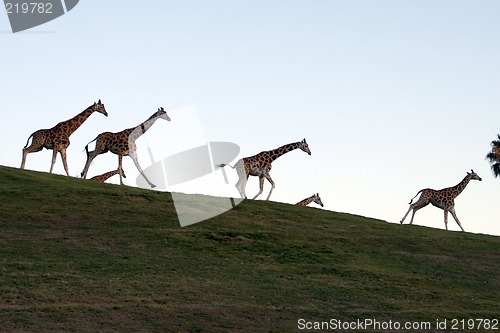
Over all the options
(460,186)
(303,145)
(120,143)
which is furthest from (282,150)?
(460,186)

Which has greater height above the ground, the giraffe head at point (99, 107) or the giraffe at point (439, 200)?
the giraffe head at point (99, 107)

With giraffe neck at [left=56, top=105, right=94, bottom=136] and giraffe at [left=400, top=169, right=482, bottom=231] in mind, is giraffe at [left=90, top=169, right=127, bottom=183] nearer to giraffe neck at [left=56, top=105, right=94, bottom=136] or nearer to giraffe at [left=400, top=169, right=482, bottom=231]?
giraffe neck at [left=56, top=105, right=94, bottom=136]

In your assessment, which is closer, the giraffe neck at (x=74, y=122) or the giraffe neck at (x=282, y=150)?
the giraffe neck at (x=74, y=122)

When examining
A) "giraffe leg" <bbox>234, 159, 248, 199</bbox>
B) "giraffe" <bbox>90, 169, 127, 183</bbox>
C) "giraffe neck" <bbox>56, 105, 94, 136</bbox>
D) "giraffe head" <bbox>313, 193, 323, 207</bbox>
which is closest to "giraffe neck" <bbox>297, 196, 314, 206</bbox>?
"giraffe head" <bbox>313, 193, 323, 207</bbox>

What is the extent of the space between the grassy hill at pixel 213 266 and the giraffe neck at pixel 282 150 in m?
2.65

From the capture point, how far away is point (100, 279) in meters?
26.4

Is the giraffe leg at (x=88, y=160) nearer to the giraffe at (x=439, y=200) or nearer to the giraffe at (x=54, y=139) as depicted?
the giraffe at (x=54, y=139)

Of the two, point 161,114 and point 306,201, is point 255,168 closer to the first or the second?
point 161,114

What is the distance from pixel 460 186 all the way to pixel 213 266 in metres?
16.5

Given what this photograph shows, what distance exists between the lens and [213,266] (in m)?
28.9

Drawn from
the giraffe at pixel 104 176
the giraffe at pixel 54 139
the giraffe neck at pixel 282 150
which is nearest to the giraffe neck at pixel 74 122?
the giraffe at pixel 54 139

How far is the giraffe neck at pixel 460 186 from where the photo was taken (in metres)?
41.8

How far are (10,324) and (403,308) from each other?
10.1m

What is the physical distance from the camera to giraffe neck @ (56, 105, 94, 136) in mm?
39312
